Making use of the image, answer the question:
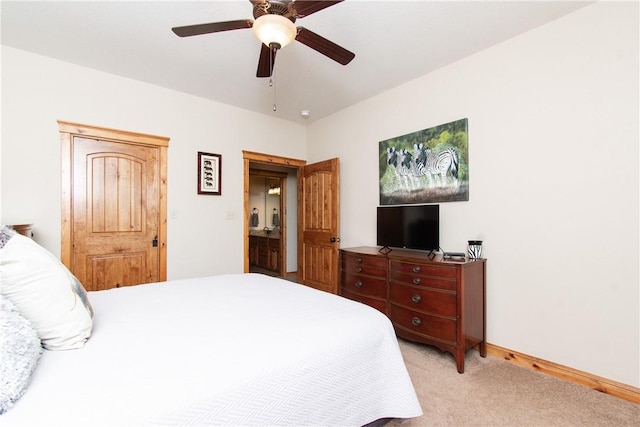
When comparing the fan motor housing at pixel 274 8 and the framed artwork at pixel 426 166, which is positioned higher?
the fan motor housing at pixel 274 8

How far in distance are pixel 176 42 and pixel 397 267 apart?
2779 mm

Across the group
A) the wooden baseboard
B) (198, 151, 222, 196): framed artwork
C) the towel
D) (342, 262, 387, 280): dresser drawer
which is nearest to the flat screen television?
(342, 262, 387, 280): dresser drawer

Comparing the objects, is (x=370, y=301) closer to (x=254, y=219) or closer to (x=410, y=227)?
(x=410, y=227)

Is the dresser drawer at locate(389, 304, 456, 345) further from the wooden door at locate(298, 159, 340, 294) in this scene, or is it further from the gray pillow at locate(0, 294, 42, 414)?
the gray pillow at locate(0, 294, 42, 414)

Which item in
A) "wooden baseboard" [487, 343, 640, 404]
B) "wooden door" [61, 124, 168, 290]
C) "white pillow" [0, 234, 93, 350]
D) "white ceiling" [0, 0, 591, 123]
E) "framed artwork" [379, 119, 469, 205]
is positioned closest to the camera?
"white pillow" [0, 234, 93, 350]

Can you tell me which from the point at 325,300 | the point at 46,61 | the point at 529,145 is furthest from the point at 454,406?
the point at 46,61

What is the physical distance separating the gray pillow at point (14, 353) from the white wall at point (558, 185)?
2943 millimetres

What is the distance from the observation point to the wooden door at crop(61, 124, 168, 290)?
119 inches

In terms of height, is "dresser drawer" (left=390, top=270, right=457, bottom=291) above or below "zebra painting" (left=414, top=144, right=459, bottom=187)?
below

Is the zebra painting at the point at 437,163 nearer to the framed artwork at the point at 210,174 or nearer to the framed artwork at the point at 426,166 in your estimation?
the framed artwork at the point at 426,166

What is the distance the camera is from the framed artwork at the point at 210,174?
12.3 ft

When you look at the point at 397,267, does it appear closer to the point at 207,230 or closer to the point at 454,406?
the point at 454,406

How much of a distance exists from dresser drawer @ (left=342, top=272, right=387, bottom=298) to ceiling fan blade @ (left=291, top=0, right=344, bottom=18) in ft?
7.41

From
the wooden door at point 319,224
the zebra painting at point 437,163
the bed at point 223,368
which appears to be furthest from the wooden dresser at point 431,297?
the bed at point 223,368
